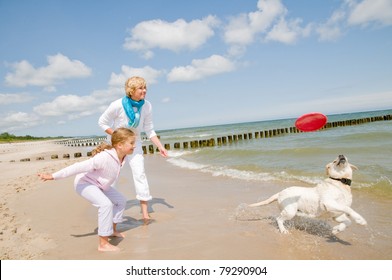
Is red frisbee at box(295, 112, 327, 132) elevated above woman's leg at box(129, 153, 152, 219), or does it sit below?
above

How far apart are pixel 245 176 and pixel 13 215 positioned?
18.2 feet

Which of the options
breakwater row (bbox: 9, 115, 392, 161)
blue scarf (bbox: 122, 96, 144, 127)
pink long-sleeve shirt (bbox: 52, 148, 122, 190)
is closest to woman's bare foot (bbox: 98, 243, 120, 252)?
pink long-sleeve shirt (bbox: 52, 148, 122, 190)

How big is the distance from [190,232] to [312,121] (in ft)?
7.42

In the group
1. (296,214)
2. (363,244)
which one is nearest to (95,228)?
(296,214)

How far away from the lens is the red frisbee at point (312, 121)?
13.7ft

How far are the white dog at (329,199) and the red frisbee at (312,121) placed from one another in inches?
22.7

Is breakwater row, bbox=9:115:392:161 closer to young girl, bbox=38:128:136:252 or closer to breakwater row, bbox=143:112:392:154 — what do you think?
breakwater row, bbox=143:112:392:154

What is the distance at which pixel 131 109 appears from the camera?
457 centimetres

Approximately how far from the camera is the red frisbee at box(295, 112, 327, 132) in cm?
419

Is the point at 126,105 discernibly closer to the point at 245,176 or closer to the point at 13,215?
the point at 13,215

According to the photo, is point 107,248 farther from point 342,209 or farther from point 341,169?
point 341,169

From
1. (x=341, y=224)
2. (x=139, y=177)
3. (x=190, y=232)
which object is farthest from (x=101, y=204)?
(x=341, y=224)

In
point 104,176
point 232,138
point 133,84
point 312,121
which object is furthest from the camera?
point 232,138

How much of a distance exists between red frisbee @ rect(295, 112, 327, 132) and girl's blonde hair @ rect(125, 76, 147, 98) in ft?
7.69
